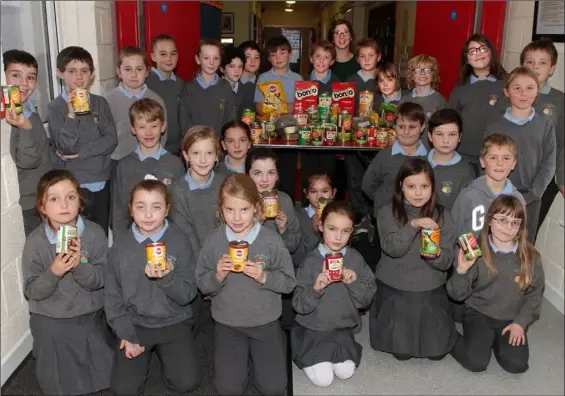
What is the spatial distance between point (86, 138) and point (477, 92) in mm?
2614

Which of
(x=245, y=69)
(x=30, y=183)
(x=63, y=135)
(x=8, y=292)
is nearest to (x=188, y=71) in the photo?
(x=245, y=69)

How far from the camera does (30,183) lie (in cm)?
310

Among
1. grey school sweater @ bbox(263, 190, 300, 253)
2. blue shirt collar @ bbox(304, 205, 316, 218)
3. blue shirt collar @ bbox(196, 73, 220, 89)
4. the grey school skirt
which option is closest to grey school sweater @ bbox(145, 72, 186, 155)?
blue shirt collar @ bbox(196, 73, 220, 89)

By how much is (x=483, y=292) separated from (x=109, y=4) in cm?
369

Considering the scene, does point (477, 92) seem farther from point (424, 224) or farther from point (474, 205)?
point (424, 224)

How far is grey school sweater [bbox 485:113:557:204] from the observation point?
11.3ft

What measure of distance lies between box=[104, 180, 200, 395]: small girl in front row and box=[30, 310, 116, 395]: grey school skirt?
102mm

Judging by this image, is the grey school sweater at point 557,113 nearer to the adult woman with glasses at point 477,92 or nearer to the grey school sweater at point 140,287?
the adult woman with glasses at point 477,92

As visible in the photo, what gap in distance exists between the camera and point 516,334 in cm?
298

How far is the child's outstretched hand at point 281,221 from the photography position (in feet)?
10.3

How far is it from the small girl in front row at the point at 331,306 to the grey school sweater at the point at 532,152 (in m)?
1.24

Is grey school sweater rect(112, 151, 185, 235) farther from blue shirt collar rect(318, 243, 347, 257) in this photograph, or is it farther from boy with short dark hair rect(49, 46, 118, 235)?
blue shirt collar rect(318, 243, 347, 257)

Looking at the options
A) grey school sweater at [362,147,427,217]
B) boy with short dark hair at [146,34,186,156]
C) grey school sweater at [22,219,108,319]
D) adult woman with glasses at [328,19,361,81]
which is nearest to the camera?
grey school sweater at [22,219,108,319]

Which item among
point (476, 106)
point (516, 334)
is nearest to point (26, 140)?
point (516, 334)
